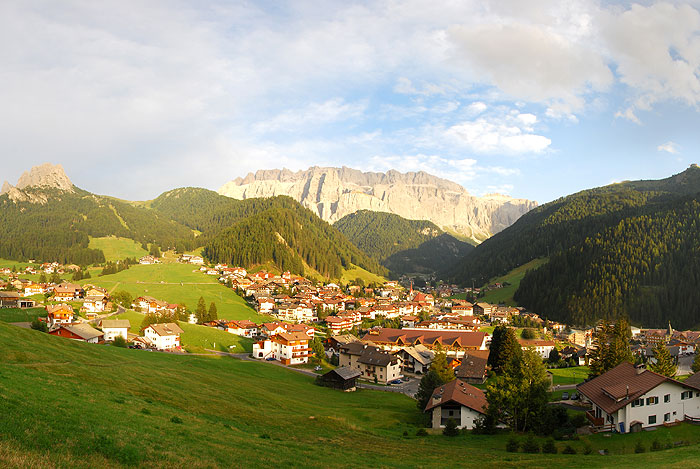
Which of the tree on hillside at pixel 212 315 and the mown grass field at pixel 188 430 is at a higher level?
the mown grass field at pixel 188 430

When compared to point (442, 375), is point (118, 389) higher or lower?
higher

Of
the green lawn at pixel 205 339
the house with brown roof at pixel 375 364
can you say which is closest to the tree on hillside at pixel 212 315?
the green lawn at pixel 205 339

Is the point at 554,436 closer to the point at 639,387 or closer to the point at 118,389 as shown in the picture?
the point at 639,387

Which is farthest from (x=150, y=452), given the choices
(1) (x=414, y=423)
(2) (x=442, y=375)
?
(2) (x=442, y=375)

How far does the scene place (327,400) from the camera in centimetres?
5741

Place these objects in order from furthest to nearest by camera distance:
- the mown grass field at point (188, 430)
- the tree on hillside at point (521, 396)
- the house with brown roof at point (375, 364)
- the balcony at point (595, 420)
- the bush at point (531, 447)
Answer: the house with brown roof at point (375, 364)
the tree on hillside at point (521, 396)
the balcony at point (595, 420)
the bush at point (531, 447)
the mown grass field at point (188, 430)

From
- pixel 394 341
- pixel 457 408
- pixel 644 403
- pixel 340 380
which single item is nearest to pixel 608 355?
pixel 644 403

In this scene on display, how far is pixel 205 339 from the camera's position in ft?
330

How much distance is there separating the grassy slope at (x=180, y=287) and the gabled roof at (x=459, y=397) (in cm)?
9157

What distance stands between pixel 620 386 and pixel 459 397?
1521 centimetres

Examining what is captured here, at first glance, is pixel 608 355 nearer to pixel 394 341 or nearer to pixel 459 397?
pixel 459 397

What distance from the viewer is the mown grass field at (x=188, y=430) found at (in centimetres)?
1536

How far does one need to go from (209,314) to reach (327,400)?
7514 centimetres

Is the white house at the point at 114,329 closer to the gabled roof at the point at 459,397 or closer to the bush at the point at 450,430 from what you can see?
the gabled roof at the point at 459,397
